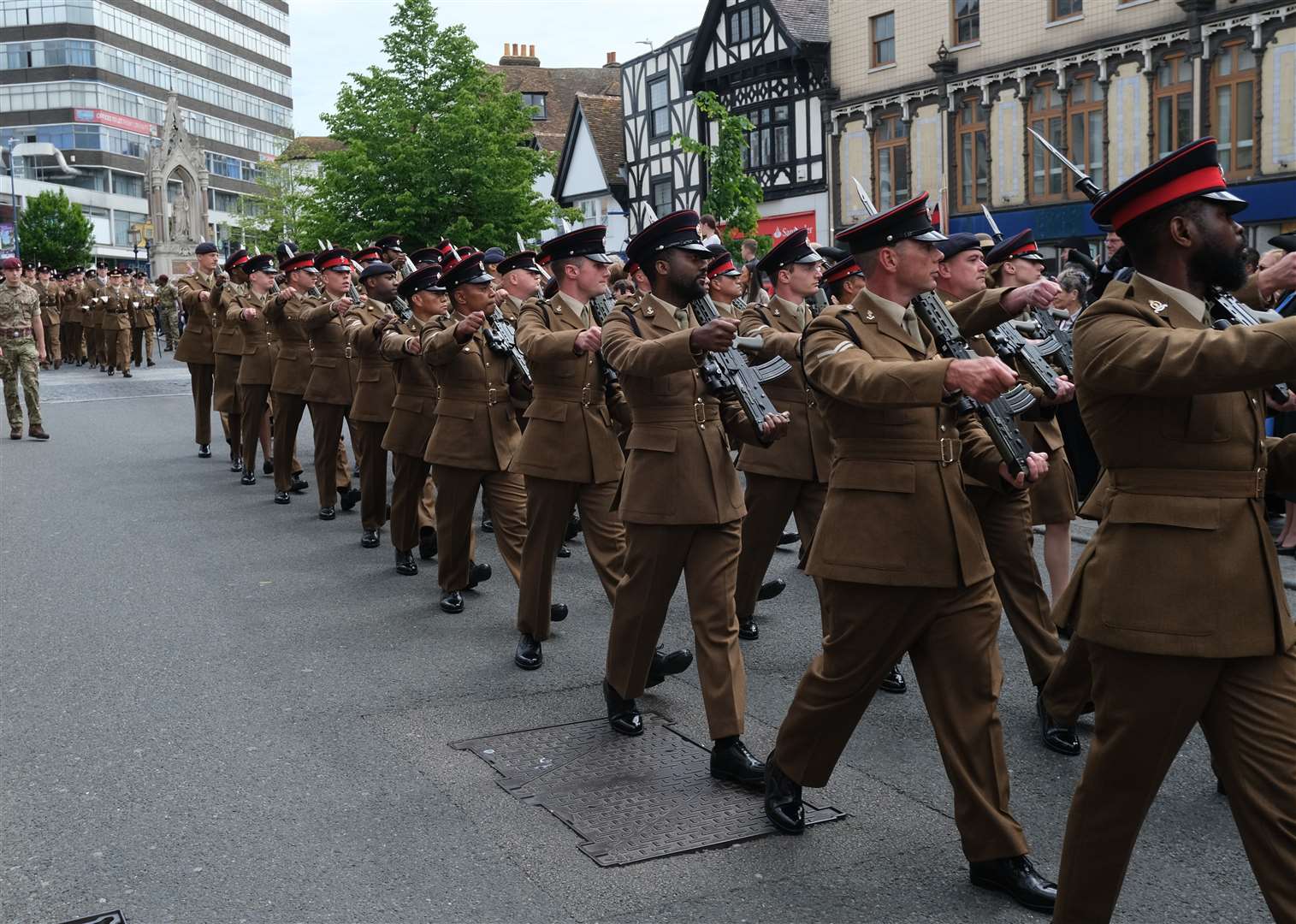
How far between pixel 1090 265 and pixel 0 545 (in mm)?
8304

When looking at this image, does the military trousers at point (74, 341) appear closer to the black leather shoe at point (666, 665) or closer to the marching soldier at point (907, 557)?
the black leather shoe at point (666, 665)

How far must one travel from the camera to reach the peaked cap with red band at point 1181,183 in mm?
3416

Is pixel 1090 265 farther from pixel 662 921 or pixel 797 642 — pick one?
pixel 662 921

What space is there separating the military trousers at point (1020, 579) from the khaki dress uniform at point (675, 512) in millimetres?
1117

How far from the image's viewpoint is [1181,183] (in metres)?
3.42

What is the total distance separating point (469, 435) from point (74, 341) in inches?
1304

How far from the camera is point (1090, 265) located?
1038cm

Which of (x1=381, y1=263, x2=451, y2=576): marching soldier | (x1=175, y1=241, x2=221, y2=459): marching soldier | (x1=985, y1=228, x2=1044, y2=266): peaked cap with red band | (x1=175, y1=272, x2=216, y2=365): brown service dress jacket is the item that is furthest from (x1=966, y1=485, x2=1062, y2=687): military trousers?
(x1=175, y1=272, x2=216, y2=365): brown service dress jacket

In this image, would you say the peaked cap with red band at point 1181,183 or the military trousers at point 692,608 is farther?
the military trousers at point 692,608

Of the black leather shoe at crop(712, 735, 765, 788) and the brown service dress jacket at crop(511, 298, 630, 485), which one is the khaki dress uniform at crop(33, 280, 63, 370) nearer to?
the brown service dress jacket at crop(511, 298, 630, 485)

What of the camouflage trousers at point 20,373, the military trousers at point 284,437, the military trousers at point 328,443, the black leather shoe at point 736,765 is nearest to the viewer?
the black leather shoe at point 736,765

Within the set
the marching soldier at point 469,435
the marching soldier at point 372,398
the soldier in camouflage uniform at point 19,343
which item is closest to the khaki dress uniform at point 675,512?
the marching soldier at point 469,435

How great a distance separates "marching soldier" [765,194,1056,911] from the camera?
4238 mm

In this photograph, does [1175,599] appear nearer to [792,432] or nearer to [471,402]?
[792,432]
